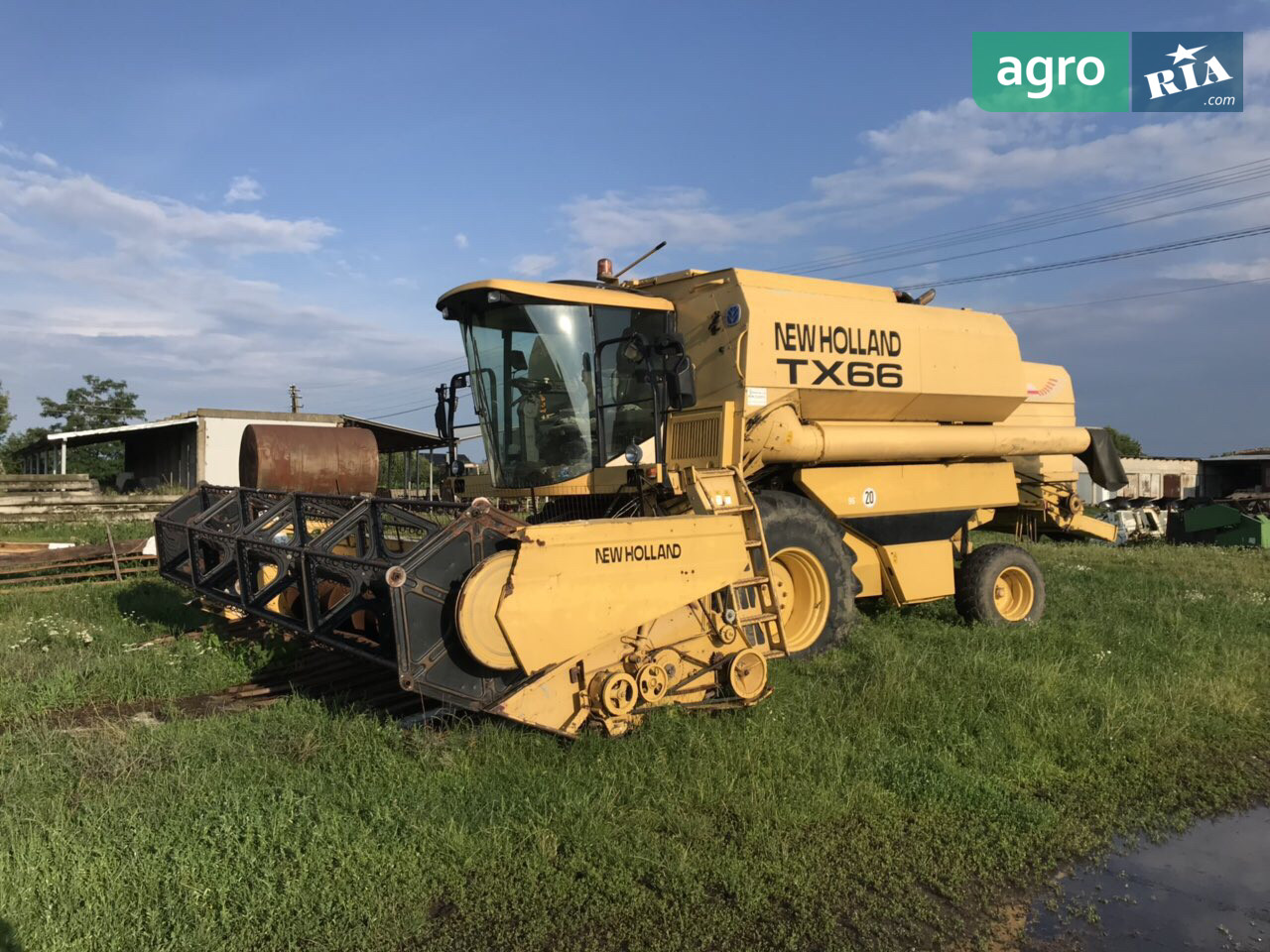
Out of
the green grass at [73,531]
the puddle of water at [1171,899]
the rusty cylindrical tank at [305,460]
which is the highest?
the rusty cylindrical tank at [305,460]

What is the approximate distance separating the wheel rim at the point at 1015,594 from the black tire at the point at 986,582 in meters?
0.03

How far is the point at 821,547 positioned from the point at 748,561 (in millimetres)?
1325

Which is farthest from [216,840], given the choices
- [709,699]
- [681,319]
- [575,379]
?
[681,319]

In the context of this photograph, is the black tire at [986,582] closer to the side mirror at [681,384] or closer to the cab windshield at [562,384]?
the cab windshield at [562,384]

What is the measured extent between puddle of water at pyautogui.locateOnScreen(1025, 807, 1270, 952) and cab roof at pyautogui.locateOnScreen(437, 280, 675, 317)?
15.2 ft

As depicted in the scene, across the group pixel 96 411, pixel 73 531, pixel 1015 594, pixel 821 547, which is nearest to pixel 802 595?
pixel 821 547

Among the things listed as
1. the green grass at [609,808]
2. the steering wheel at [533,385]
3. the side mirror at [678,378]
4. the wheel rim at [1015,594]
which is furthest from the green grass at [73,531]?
the wheel rim at [1015,594]

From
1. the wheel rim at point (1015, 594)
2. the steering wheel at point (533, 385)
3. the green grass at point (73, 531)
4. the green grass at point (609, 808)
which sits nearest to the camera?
the green grass at point (609, 808)

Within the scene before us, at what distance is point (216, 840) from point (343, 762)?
0.91 meters

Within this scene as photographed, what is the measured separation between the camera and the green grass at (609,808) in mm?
3242

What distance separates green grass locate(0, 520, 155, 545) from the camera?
15.4 metres

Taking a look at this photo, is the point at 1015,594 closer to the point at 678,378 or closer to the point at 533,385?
the point at 678,378

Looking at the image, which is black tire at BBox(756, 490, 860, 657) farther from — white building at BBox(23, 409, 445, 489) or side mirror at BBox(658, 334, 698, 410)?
white building at BBox(23, 409, 445, 489)

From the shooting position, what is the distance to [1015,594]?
895cm
